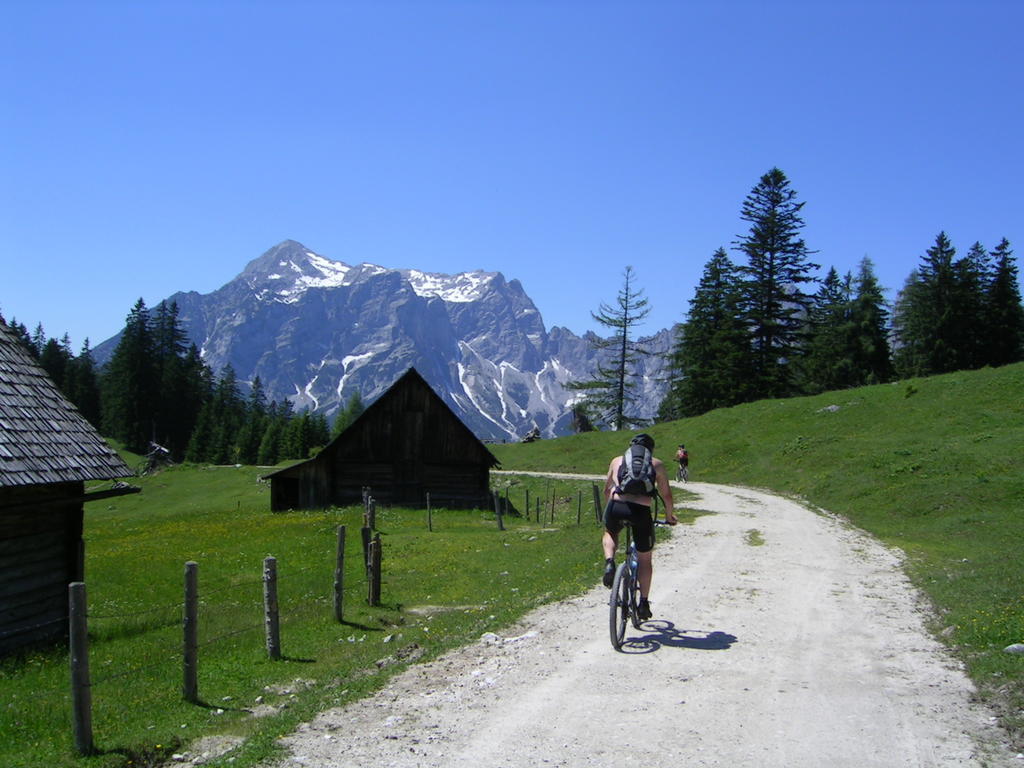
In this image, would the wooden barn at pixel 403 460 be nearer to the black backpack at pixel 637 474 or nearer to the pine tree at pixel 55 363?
the black backpack at pixel 637 474

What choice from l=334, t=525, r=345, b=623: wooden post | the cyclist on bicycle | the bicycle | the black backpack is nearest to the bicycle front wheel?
the bicycle

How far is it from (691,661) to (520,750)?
314 cm

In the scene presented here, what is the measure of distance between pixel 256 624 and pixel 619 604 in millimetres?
6901

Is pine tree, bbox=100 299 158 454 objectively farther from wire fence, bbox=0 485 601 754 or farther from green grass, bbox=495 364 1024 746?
wire fence, bbox=0 485 601 754

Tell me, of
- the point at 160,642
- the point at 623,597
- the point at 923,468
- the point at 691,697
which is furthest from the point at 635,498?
the point at 923,468

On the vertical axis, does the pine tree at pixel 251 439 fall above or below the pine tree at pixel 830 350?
below

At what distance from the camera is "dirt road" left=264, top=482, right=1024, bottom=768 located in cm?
629

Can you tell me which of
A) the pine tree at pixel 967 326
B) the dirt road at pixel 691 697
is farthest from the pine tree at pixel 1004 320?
the dirt road at pixel 691 697

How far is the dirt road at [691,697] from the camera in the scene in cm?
629

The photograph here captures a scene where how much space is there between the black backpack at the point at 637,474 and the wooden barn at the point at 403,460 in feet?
103

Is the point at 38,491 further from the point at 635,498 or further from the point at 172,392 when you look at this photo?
the point at 172,392

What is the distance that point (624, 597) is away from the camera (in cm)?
931

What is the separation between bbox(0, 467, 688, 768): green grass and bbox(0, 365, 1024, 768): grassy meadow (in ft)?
0.17

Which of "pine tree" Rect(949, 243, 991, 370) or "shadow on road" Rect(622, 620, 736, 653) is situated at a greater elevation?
"pine tree" Rect(949, 243, 991, 370)
